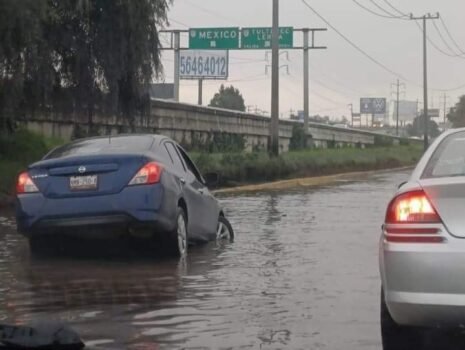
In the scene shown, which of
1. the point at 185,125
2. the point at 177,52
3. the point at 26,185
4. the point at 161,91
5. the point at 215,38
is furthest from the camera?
the point at 161,91

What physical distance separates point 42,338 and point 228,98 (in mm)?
110045

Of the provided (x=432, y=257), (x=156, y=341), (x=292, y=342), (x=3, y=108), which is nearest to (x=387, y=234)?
(x=432, y=257)

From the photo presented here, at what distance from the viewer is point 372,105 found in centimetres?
15288

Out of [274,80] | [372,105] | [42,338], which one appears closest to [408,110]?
[372,105]

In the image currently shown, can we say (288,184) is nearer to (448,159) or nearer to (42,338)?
(448,159)

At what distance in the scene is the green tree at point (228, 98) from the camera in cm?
11400

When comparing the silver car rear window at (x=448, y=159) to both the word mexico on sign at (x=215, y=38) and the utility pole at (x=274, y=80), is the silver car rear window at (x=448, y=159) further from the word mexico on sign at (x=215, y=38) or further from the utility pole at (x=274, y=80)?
the word mexico on sign at (x=215, y=38)

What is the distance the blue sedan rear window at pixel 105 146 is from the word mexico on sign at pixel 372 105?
142 meters

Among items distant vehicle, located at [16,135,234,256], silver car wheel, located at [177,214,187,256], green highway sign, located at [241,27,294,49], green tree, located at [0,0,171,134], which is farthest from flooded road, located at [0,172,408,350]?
green highway sign, located at [241,27,294,49]

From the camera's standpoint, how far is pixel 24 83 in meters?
22.6

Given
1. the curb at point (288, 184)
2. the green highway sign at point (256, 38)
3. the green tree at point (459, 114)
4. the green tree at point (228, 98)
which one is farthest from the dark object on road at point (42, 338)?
the green tree at point (459, 114)

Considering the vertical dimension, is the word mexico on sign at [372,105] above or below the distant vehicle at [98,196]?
above

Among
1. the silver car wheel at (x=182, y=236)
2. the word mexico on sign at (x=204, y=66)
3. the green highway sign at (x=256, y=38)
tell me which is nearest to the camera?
the silver car wheel at (x=182, y=236)

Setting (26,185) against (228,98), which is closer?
(26,185)
